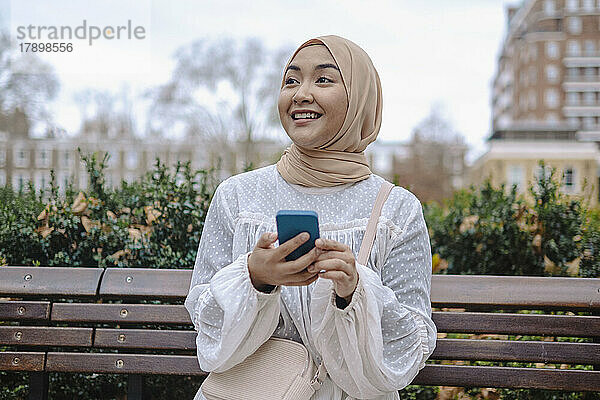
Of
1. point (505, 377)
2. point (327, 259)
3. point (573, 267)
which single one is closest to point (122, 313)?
point (327, 259)

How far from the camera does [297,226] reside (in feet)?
5.75

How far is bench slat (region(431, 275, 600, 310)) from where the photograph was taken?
2.76 m

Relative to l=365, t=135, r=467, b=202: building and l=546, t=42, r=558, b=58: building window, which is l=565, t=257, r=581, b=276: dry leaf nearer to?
l=365, t=135, r=467, b=202: building

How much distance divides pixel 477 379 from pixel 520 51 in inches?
2893

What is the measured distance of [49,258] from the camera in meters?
3.71

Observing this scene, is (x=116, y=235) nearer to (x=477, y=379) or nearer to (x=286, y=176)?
(x=286, y=176)

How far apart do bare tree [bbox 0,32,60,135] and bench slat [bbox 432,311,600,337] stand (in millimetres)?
12180

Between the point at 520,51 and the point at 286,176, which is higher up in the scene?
the point at 520,51

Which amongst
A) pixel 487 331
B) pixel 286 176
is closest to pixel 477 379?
pixel 487 331

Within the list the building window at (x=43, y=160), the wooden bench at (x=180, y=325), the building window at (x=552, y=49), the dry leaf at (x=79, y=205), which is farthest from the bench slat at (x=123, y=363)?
the building window at (x=552, y=49)

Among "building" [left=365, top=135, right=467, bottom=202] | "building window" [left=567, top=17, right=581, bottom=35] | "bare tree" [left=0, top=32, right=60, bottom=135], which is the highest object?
"building window" [left=567, top=17, right=581, bottom=35]

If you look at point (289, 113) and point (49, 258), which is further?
point (49, 258)

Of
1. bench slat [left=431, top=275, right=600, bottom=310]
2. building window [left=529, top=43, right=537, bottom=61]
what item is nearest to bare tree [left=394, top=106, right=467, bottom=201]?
building window [left=529, top=43, right=537, bottom=61]

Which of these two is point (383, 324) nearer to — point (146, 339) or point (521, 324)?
point (521, 324)
